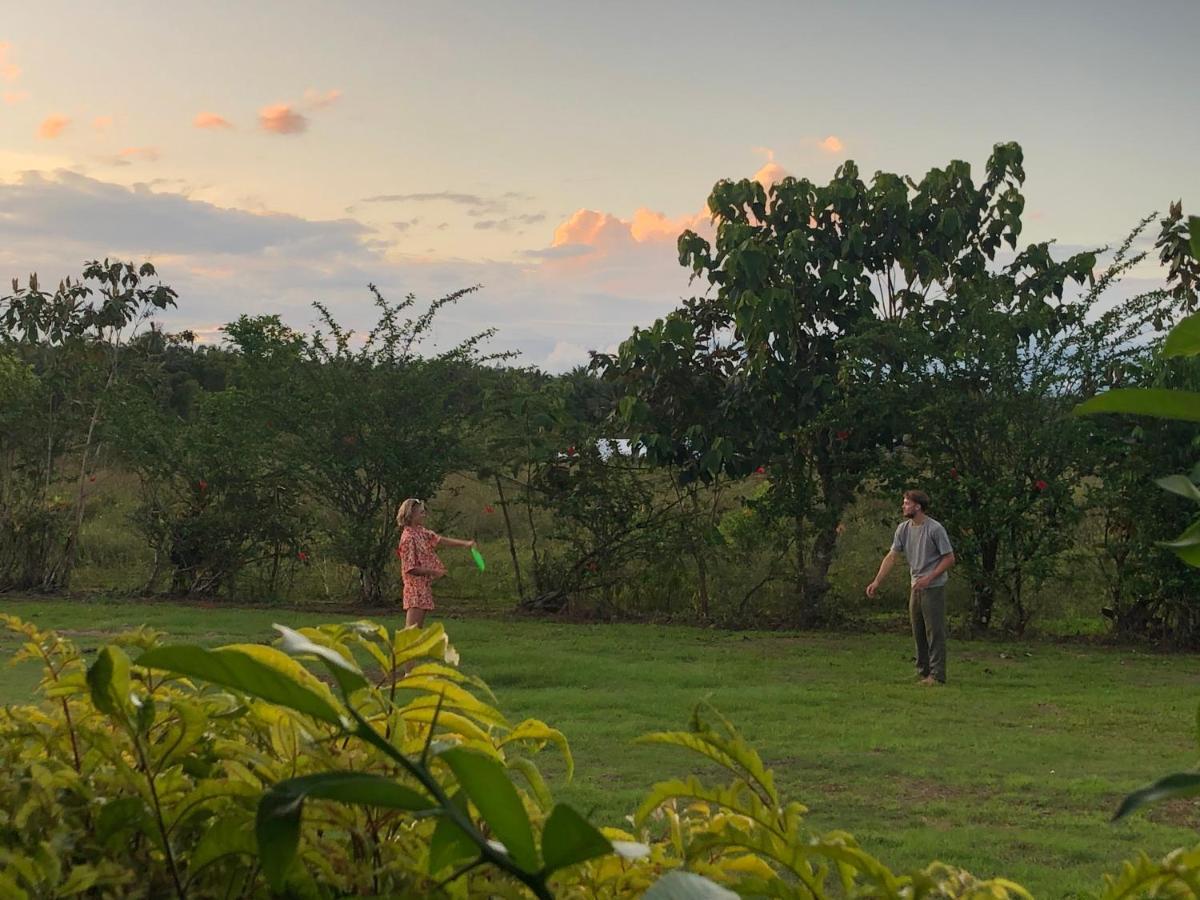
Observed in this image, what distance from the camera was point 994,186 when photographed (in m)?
16.0

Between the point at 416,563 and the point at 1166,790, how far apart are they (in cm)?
1122

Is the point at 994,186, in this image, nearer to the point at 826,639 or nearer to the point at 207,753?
the point at 826,639

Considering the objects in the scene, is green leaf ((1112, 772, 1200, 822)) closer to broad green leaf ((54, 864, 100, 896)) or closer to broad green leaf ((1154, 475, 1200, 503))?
broad green leaf ((1154, 475, 1200, 503))

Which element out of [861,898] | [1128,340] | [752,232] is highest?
[752,232]

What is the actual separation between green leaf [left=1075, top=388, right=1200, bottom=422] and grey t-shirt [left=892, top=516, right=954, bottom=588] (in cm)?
1093

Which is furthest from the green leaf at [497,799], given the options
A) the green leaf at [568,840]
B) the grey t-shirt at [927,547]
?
the grey t-shirt at [927,547]

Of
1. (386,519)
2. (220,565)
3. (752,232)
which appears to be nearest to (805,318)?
(752,232)

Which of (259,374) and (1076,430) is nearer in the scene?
(1076,430)

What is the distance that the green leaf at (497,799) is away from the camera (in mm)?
648

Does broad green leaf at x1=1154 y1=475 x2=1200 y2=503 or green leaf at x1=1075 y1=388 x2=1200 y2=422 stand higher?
green leaf at x1=1075 y1=388 x2=1200 y2=422

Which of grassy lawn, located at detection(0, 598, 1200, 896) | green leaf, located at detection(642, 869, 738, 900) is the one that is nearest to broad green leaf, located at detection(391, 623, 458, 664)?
green leaf, located at detection(642, 869, 738, 900)

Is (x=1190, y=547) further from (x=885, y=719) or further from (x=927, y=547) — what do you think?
(x=927, y=547)

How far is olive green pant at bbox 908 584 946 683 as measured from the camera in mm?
11266

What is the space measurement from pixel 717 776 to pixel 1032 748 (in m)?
2.42
